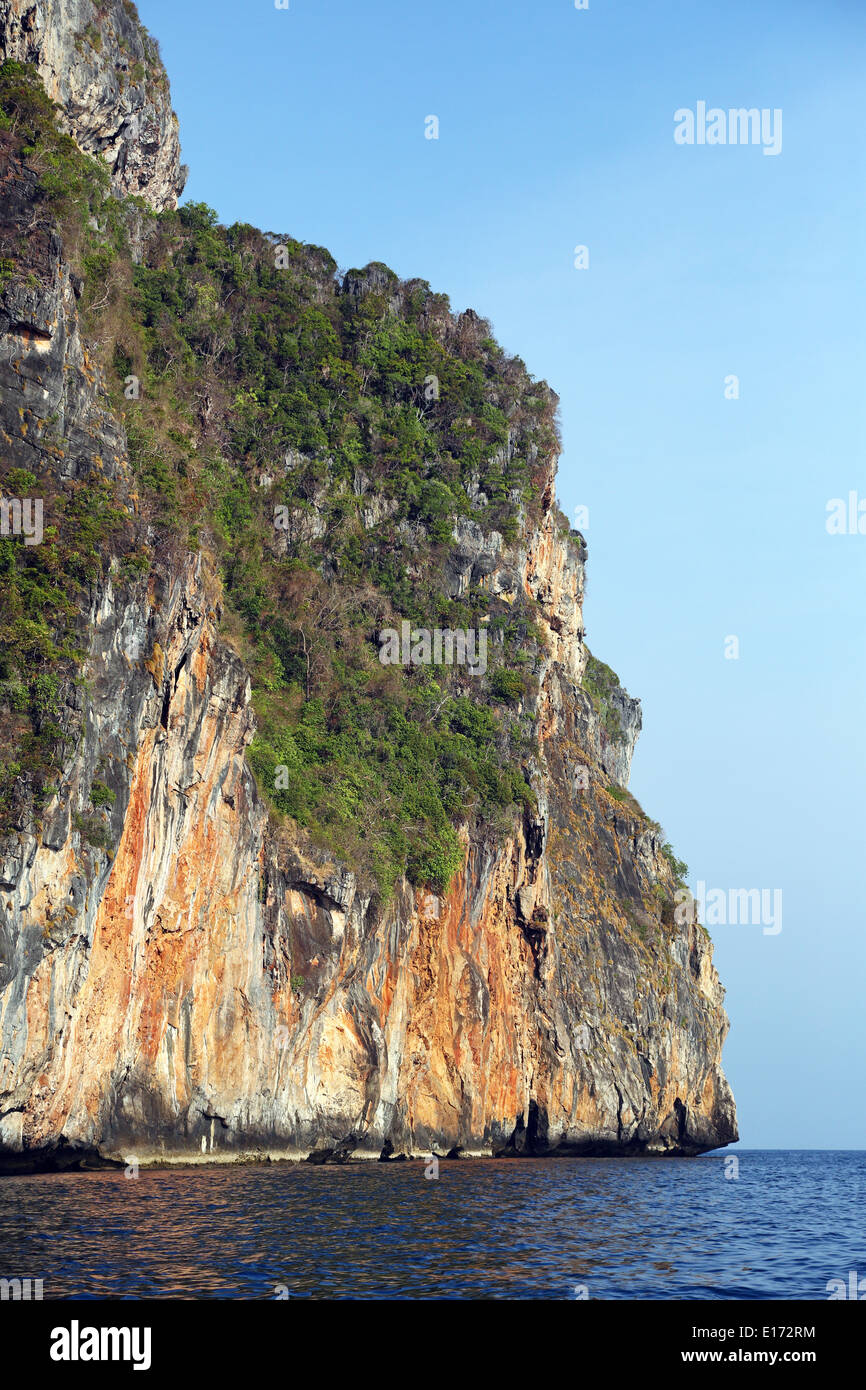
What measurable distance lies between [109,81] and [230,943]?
41231 mm

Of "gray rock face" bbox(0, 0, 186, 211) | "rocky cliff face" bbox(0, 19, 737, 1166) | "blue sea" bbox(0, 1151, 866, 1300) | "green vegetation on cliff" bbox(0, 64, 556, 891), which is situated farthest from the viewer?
"gray rock face" bbox(0, 0, 186, 211)

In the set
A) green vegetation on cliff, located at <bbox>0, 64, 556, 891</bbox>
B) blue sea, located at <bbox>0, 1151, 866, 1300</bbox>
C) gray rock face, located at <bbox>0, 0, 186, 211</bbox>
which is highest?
gray rock face, located at <bbox>0, 0, 186, 211</bbox>

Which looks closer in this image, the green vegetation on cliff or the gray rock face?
the green vegetation on cliff

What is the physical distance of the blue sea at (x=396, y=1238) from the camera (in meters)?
18.7

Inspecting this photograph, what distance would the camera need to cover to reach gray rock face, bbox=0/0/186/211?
52.2 metres

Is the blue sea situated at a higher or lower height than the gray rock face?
lower

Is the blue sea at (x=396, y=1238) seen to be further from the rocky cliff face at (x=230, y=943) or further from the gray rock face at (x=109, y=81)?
the gray rock face at (x=109, y=81)

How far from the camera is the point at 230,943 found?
140ft

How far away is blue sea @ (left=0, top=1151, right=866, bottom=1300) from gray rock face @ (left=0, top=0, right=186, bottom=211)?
43.8m

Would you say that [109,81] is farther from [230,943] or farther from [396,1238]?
[396,1238]

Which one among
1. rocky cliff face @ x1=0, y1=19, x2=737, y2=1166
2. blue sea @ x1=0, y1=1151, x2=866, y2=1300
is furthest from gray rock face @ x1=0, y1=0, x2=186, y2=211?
blue sea @ x1=0, y1=1151, x2=866, y2=1300

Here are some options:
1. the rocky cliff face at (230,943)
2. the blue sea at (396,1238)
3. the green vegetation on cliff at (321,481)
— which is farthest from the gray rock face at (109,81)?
the blue sea at (396,1238)

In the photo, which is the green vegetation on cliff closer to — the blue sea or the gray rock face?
the gray rock face
